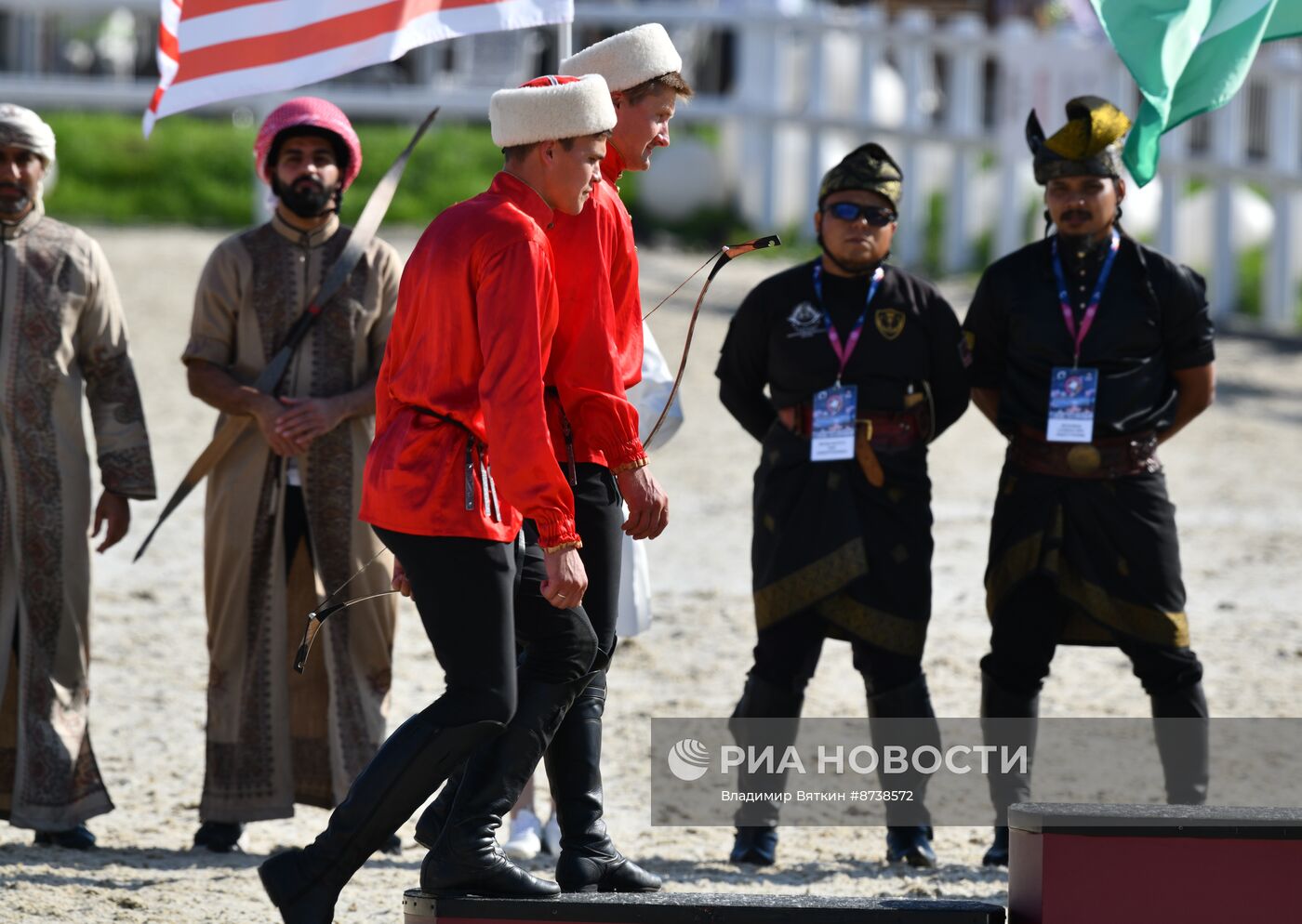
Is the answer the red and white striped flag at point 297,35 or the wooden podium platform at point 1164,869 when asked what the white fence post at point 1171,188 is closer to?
the red and white striped flag at point 297,35

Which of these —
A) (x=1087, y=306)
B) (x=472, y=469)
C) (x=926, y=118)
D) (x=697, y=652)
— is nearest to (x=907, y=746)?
(x=1087, y=306)

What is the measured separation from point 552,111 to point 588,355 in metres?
0.51

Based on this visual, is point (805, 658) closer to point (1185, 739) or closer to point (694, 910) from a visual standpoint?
point (1185, 739)

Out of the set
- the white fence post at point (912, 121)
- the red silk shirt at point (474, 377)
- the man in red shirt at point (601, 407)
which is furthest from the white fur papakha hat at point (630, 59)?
the white fence post at point (912, 121)

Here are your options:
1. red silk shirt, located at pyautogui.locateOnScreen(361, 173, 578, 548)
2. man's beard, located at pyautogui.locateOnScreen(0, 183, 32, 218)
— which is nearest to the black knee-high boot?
red silk shirt, located at pyautogui.locateOnScreen(361, 173, 578, 548)

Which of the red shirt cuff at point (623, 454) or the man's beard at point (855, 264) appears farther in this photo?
the man's beard at point (855, 264)

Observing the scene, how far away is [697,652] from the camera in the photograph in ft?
26.3

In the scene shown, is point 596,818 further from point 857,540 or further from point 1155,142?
point 1155,142

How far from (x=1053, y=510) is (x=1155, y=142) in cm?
107

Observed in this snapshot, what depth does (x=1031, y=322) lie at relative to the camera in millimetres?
5531

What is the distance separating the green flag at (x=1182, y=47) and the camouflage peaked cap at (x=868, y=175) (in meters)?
0.67

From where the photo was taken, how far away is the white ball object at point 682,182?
680 inches

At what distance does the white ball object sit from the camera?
1727 centimetres

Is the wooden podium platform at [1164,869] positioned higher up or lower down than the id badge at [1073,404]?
lower down
